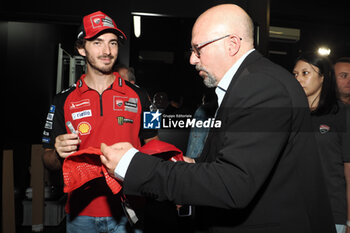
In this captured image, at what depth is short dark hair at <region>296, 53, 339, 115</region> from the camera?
1.96 meters

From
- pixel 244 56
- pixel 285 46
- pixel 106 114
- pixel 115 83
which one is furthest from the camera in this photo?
pixel 285 46

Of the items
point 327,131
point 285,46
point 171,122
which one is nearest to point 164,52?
point 171,122

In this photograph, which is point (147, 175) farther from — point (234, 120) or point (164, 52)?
point (164, 52)

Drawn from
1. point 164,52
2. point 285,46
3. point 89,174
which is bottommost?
point 89,174

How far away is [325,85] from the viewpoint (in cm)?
209

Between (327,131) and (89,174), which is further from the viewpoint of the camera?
(327,131)

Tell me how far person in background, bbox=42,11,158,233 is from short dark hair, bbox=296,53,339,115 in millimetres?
1181

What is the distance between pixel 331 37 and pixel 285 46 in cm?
76

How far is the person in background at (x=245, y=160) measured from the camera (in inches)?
33.5

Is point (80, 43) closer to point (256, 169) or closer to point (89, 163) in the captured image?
point (89, 163)

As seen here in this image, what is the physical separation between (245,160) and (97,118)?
109 centimetres

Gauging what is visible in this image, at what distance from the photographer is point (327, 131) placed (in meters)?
1.87

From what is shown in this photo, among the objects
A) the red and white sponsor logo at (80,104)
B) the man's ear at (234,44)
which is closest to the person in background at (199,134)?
the red and white sponsor logo at (80,104)

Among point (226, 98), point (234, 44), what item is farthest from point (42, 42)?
point (226, 98)
